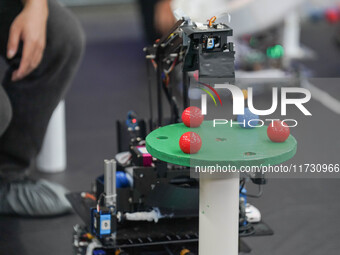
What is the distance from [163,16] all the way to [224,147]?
8.14ft

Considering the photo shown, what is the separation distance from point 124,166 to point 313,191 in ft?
2.40

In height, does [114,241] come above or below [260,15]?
below

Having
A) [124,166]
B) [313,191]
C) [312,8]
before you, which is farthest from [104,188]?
[312,8]

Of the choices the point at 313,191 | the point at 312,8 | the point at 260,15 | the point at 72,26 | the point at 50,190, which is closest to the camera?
the point at 72,26

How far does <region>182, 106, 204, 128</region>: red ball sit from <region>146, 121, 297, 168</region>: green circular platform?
1 centimetres

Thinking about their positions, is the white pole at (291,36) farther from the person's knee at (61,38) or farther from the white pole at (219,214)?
the white pole at (219,214)

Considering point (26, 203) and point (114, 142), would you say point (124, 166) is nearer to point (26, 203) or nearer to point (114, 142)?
point (26, 203)

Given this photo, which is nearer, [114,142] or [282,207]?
[282,207]

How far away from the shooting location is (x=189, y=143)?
1225mm

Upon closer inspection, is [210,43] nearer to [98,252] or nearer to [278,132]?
[278,132]

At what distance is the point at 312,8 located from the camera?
185 inches

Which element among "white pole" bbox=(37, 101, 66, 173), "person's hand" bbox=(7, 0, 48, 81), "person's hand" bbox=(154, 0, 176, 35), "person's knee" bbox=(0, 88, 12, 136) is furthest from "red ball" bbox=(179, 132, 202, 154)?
"person's hand" bbox=(154, 0, 176, 35)

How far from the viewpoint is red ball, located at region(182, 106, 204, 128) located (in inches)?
55.5

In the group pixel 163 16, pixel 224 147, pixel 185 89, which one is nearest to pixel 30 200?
pixel 185 89
